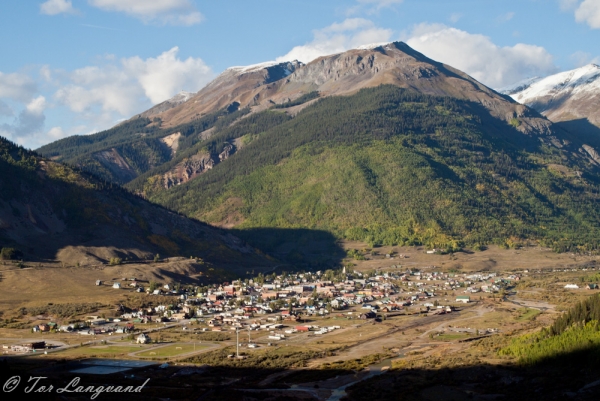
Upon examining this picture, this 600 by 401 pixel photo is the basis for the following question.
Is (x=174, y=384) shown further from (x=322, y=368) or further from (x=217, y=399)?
(x=322, y=368)

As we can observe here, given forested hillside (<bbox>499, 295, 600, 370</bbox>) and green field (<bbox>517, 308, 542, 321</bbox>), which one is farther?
green field (<bbox>517, 308, 542, 321</bbox>)

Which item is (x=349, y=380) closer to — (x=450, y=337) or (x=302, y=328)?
(x=450, y=337)

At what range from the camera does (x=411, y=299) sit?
512 feet

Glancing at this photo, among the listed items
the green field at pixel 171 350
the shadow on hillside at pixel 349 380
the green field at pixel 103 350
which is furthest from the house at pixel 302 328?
the shadow on hillside at pixel 349 380

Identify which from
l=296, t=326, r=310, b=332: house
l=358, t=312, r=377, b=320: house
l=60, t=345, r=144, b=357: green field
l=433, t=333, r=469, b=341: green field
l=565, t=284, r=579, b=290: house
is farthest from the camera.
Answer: l=565, t=284, r=579, b=290: house

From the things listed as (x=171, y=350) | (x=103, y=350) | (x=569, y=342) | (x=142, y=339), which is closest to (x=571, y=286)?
(x=569, y=342)

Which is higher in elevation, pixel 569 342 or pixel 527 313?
pixel 569 342

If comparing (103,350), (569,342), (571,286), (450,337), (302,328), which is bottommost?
(571,286)

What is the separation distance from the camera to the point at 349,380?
80.0 metres

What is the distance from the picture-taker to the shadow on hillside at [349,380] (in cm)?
6850

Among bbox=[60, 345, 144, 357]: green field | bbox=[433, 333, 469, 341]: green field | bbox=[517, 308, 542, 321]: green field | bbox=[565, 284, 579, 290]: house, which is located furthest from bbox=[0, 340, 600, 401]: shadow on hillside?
A: bbox=[565, 284, 579, 290]: house

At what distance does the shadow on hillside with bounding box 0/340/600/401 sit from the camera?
68500 millimetres

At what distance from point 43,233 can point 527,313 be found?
11590cm

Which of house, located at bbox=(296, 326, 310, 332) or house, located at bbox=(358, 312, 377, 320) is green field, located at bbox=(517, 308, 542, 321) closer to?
house, located at bbox=(358, 312, 377, 320)
